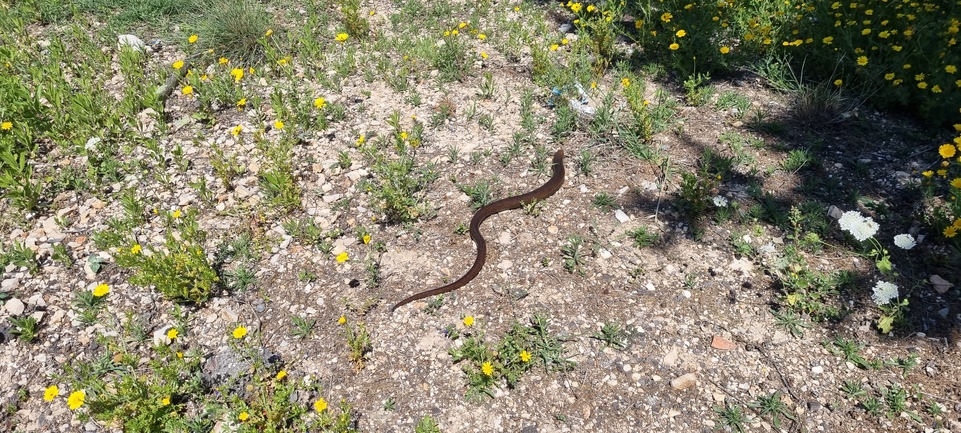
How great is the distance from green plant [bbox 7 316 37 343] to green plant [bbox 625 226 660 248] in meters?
4.26

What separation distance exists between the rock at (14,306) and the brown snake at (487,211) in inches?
102

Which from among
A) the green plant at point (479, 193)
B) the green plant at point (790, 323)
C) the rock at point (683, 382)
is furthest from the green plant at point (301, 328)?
the green plant at point (790, 323)

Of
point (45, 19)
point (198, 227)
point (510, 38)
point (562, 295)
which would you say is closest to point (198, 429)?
point (198, 227)

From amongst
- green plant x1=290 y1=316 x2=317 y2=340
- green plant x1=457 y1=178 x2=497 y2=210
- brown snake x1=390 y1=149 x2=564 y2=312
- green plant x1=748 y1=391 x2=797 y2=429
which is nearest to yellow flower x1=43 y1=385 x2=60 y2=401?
green plant x1=290 y1=316 x2=317 y2=340

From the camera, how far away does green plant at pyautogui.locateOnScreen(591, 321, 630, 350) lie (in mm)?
3859

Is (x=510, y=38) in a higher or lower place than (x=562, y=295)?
higher

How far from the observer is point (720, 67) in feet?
20.3

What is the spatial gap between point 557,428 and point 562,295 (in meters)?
1.01

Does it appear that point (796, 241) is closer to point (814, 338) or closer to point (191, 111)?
point (814, 338)

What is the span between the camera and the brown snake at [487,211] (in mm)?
4250

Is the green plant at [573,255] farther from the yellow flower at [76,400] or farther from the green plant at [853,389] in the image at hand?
the yellow flower at [76,400]

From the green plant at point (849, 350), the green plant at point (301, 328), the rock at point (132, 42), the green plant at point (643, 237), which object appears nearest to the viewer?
the green plant at point (849, 350)

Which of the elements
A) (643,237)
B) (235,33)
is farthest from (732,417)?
(235,33)

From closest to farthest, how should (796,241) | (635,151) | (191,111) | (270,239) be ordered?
1. (796,241)
2. (270,239)
3. (635,151)
4. (191,111)
